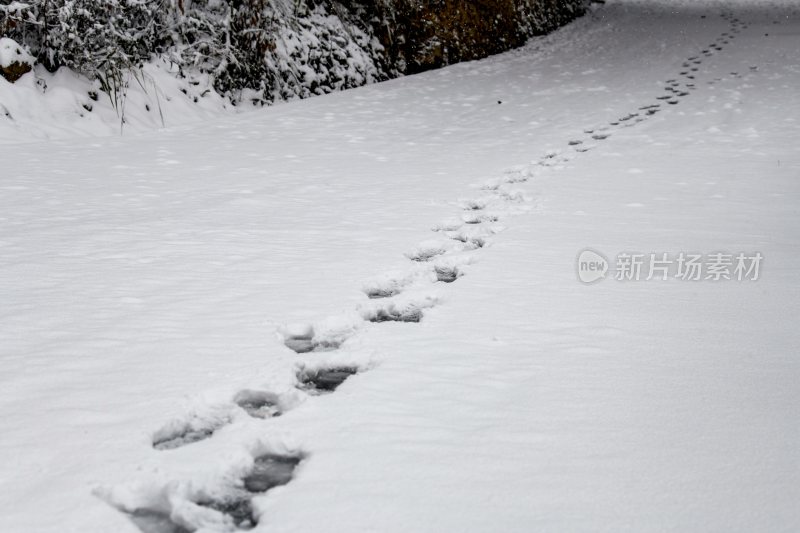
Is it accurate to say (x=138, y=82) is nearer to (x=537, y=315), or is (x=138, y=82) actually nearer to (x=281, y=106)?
(x=281, y=106)

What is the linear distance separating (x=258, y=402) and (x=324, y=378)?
0.19 metres

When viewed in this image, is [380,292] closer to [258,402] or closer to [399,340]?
[399,340]

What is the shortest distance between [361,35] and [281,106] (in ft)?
6.88

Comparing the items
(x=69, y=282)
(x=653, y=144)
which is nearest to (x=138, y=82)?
(x=69, y=282)

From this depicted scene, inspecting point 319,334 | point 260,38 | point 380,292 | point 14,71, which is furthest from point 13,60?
point 319,334

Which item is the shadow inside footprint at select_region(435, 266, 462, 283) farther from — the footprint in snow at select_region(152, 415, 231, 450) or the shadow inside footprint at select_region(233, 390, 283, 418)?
the footprint in snow at select_region(152, 415, 231, 450)

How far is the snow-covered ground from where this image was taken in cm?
126

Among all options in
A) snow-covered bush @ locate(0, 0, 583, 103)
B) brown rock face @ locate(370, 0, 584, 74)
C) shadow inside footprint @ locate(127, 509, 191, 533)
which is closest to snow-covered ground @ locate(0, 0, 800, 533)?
shadow inside footprint @ locate(127, 509, 191, 533)

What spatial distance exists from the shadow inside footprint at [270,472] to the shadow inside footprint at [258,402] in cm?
18

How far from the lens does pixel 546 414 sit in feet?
5.05

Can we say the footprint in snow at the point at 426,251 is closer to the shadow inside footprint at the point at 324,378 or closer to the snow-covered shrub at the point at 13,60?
the shadow inside footprint at the point at 324,378

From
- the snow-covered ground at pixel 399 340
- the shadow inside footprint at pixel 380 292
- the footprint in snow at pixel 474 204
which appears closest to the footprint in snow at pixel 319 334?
the snow-covered ground at pixel 399 340

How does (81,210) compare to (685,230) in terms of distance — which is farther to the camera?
(81,210)

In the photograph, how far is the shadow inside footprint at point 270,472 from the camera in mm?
1321
